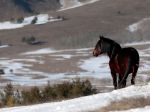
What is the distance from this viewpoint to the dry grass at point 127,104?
13359 millimetres

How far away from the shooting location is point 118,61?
51.3 ft

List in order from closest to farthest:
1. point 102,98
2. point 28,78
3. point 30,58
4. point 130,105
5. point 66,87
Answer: point 130,105 < point 102,98 < point 66,87 < point 28,78 < point 30,58

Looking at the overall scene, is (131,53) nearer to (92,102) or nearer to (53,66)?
(92,102)

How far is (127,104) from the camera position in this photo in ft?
44.4

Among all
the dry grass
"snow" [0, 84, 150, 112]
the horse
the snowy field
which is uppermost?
the horse

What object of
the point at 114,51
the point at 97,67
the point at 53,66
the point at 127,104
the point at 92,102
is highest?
the point at 114,51

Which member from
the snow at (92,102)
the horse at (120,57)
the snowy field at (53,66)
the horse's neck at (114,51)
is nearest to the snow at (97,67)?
the snowy field at (53,66)

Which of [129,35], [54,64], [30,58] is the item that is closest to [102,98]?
[54,64]

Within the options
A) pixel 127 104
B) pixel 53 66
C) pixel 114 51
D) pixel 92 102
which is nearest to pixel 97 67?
pixel 53 66

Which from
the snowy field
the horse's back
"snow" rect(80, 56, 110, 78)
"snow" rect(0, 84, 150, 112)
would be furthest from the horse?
"snow" rect(80, 56, 110, 78)

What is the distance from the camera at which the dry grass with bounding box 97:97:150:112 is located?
13359 millimetres

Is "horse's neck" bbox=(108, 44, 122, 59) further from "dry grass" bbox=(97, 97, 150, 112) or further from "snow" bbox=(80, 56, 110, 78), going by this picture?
"snow" bbox=(80, 56, 110, 78)

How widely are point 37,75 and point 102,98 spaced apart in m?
92.6

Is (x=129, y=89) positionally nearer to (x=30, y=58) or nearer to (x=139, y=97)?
(x=139, y=97)
